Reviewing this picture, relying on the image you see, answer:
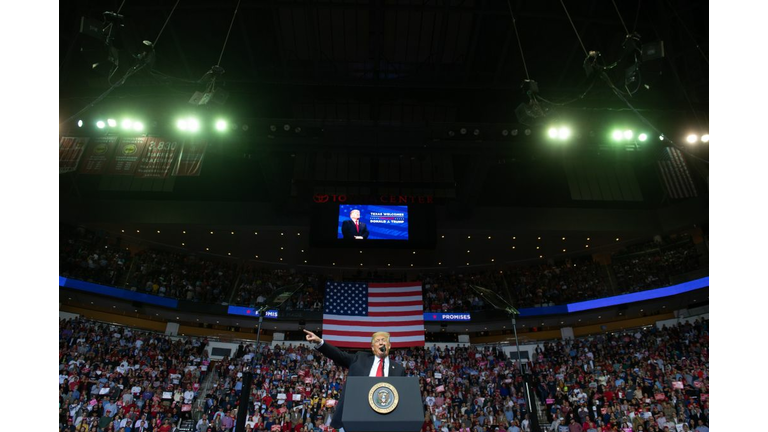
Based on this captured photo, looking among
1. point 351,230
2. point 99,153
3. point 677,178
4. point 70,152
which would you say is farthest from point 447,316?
point 70,152

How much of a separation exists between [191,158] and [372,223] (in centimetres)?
673

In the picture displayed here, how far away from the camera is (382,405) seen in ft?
10.1

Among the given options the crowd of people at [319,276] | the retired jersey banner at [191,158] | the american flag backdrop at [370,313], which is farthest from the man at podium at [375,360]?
the crowd of people at [319,276]

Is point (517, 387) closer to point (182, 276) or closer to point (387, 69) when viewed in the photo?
point (387, 69)

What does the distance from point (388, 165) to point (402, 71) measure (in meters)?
5.90

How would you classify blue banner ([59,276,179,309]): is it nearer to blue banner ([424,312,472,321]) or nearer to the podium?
blue banner ([424,312,472,321])

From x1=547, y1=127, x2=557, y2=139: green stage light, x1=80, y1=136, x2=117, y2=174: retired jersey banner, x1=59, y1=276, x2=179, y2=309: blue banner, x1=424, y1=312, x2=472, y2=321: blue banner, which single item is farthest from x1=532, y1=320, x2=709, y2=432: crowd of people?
x1=59, y1=276, x2=179, y2=309: blue banner

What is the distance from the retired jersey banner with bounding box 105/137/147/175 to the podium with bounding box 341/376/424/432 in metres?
12.0

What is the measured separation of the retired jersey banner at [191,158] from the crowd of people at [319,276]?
10.8 m

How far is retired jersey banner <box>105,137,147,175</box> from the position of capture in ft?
41.3

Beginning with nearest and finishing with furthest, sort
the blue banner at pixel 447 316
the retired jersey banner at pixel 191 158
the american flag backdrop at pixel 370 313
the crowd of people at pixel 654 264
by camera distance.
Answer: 1. the retired jersey banner at pixel 191 158
2. the american flag backdrop at pixel 370 313
3. the crowd of people at pixel 654 264
4. the blue banner at pixel 447 316

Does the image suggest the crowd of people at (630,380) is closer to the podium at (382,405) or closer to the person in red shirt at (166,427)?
the person in red shirt at (166,427)

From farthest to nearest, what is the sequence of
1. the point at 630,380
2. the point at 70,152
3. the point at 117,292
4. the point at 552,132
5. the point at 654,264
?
1. the point at 654,264
2. the point at 117,292
3. the point at 630,380
4. the point at 552,132
5. the point at 70,152

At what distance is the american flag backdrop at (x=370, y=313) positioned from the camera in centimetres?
1659
